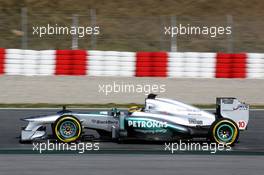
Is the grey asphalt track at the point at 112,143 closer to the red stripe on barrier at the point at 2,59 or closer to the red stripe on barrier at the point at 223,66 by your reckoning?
the red stripe on barrier at the point at 2,59

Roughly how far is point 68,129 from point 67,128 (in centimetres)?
2

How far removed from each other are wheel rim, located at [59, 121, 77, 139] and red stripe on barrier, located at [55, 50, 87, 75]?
268 inches

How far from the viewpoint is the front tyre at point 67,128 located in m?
11.1

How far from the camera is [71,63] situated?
17969 millimetres

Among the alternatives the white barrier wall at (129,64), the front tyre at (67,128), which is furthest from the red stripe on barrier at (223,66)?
the front tyre at (67,128)

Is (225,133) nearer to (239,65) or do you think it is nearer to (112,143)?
(112,143)

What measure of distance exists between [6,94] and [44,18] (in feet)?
19.2

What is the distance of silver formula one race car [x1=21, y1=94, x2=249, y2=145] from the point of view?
1118 centimetres

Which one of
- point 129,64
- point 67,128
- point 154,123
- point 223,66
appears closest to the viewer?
point 67,128

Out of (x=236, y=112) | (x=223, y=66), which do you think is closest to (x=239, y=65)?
(x=223, y=66)
